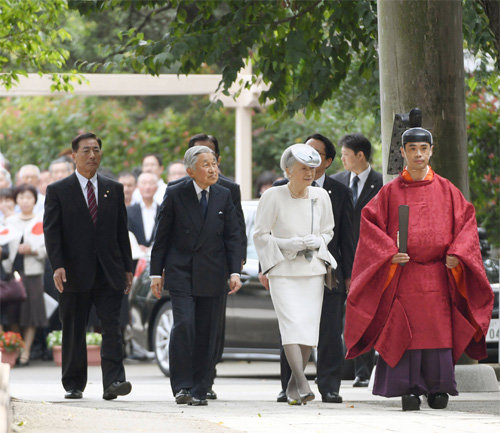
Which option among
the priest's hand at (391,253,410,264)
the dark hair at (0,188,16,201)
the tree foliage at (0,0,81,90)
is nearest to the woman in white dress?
the priest's hand at (391,253,410,264)

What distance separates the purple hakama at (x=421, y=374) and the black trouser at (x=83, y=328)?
240cm

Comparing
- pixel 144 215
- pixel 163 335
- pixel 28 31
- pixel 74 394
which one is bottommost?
pixel 74 394

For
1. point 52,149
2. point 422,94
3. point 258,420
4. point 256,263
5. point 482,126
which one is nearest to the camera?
point 258,420

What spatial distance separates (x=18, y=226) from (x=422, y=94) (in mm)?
7169

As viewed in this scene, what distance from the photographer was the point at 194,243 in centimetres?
1095

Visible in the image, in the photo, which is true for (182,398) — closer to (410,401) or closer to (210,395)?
(210,395)

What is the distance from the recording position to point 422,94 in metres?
12.0

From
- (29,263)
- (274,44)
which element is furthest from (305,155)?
(29,263)

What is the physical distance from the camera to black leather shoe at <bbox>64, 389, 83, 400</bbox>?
1152cm

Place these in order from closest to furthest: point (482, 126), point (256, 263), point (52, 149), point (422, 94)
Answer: point (422, 94), point (256, 263), point (482, 126), point (52, 149)

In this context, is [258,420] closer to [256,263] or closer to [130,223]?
[256,263]

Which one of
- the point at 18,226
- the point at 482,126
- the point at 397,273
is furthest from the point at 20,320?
the point at 397,273

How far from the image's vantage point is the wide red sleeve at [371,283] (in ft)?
33.0

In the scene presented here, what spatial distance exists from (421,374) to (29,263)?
851cm
